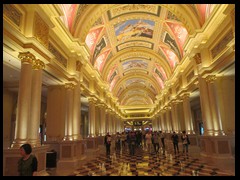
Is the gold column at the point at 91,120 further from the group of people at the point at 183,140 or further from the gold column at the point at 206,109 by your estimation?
the gold column at the point at 206,109

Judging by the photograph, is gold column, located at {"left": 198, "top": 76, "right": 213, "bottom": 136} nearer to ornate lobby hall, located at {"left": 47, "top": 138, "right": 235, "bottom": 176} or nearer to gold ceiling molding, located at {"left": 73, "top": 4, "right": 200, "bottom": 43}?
ornate lobby hall, located at {"left": 47, "top": 138, "right": 235, "bottom": 176}

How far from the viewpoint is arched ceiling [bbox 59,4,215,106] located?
9587 millimetres

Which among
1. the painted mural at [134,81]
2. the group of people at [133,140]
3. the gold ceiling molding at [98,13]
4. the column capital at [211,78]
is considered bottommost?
the group of people at [133,140]

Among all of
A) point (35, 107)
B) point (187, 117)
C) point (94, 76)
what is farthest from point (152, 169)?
point (94, 76)

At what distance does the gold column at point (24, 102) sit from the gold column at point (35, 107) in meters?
0.22

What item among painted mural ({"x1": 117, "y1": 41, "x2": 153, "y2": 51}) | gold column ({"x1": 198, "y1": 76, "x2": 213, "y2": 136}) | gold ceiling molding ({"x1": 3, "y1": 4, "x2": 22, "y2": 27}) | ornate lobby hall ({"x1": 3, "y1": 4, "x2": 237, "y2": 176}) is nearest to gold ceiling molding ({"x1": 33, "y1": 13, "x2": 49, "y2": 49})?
ornate lobby hall ({"x1": 3, "y1": 4, "x2": 237, "y2": 176})

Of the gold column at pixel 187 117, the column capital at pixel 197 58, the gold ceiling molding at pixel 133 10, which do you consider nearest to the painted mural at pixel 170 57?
the gold column at pixel 187 117

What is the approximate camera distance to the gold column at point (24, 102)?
18.4 feet

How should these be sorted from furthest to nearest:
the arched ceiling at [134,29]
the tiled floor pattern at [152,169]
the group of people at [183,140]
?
the group of people at [183,140], the arched ceiling at [134,29], the tiled floor pattern at [152,169]

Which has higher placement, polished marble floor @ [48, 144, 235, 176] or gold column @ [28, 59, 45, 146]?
gold column @ [28, 59, 45, 146]

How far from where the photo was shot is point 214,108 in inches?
363

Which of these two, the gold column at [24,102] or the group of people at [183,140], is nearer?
the gold column at [24,102]

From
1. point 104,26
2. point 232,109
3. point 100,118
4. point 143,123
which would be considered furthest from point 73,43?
point 143,123

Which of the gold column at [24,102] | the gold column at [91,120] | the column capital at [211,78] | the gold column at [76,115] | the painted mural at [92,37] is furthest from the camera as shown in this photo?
the gold column at [91,120]
